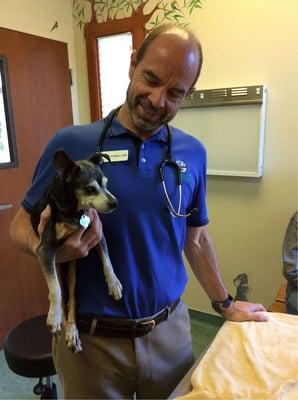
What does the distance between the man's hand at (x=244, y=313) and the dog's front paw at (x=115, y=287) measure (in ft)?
1.61

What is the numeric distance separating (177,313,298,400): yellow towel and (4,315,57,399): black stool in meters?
0.91

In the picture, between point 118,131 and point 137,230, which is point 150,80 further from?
point 137,230

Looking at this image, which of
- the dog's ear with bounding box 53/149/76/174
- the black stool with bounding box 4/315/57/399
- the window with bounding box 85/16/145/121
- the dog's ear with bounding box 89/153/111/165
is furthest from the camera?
the window with bounding box 85/16/145/121

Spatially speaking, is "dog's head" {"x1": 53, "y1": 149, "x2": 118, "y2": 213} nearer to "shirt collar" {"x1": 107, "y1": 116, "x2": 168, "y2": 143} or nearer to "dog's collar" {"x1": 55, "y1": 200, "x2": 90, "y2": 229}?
"dog's collar" {"x1": 55, "y1": 200, "x2": 90, "y2": 229}

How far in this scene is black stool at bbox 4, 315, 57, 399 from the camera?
165 centimetres

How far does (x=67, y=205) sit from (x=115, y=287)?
0.89ft

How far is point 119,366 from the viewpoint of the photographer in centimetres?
108

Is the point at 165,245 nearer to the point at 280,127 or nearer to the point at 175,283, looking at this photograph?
the point at 175,283

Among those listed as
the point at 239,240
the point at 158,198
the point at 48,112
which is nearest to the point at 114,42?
the point at 48,112

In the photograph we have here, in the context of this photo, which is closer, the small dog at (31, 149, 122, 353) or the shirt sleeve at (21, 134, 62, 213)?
the small dog at (31, 149, 122, 353)

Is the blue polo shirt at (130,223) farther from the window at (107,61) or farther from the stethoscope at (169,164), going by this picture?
the window at (107,61)

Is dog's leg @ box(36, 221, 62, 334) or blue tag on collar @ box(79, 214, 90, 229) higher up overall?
blue tag on collar @ box(79, 214, 90, 229)

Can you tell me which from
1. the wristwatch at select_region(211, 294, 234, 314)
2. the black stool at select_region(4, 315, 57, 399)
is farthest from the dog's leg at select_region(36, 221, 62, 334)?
the black stool at select_region(4, 315, 57, 399)

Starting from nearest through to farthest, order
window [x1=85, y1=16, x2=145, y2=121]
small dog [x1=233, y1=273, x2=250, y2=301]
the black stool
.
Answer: the black stool, small dog [x1=233, y1=273, x2=250, y2=301], window [x1=85, y1=16, x2=145, y2=121]
